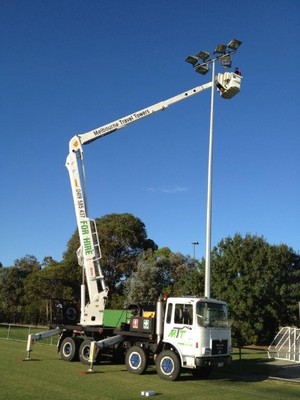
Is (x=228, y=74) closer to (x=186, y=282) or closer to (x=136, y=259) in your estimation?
(x=186, y=282)

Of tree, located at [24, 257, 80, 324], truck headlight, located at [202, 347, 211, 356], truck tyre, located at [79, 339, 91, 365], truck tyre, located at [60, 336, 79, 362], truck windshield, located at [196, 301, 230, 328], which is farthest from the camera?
tree, located at [24, 257, 80, 324]

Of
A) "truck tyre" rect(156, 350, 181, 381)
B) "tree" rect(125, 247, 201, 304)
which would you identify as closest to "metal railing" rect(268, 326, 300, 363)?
"truck tyre" rect(156, 350, 181, 381)

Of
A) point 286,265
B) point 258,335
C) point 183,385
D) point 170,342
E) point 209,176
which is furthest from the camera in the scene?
point 286,265

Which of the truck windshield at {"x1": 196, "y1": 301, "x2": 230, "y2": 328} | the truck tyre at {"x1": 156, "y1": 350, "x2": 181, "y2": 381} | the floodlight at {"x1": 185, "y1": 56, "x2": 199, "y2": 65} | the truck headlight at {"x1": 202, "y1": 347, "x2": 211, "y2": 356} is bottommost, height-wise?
the truck tyre at {"x1": 156, "y1": 350, "x2": 181, "y2": 381}

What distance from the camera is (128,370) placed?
53.1 ft

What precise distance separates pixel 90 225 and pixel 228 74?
8892mm

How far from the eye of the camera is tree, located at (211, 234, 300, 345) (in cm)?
2923

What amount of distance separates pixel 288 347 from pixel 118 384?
1062 centimetres

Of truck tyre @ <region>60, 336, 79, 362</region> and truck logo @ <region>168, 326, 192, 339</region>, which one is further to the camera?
truck tyre @ <region>60, 336, 79, 362</region>

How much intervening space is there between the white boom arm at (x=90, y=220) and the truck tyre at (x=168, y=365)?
13.8 feet

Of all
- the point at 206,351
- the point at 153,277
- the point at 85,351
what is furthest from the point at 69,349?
the point at 153,277

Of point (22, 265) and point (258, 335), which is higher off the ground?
point (22, 265)

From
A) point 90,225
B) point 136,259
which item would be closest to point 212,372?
point 90,225

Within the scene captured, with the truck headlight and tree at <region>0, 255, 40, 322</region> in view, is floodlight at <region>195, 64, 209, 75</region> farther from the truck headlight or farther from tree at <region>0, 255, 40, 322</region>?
tree at <region>0, 255, 40, 322</region>
